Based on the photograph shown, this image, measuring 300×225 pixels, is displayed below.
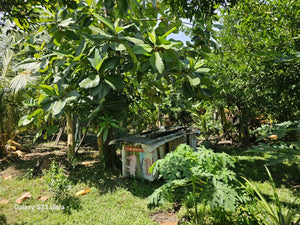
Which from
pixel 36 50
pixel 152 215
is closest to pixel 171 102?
pixel 152 215

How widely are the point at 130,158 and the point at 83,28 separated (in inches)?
120

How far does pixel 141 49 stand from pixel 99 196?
10.0 feet

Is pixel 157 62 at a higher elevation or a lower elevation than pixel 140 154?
higher

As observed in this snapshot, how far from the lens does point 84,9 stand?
6.45ft

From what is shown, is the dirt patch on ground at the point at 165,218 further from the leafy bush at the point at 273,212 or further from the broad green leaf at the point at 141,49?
the broad green leaf at the point at 141,49

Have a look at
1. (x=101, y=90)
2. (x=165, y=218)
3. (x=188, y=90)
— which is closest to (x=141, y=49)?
(x=101, y=90)

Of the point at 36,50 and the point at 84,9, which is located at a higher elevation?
the point at 84,9

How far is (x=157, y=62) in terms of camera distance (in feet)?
4.41

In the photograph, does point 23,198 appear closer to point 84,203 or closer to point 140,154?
point 84,203

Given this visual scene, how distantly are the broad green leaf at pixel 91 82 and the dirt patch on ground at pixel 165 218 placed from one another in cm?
210

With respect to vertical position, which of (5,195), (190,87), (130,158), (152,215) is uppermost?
(190,87)

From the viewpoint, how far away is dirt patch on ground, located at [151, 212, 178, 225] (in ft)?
8.50

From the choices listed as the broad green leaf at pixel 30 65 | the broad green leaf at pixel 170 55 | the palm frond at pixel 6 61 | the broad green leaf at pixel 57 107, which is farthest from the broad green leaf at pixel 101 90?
the palm frond at pixel 6 61

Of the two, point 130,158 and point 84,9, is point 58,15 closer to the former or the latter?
point 84,9
